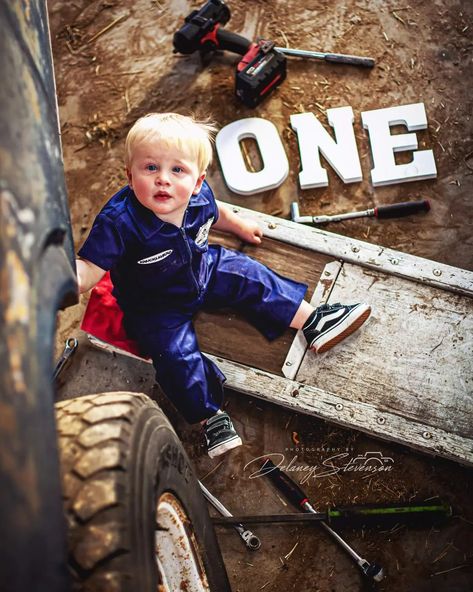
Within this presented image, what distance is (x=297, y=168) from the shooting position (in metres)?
3.41

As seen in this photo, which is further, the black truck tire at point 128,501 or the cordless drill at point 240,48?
the cordless drill at point 240,48

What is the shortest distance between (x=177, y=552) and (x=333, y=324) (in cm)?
121

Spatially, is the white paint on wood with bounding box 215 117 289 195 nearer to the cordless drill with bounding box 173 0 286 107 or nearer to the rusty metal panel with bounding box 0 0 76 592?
the cordless drill with bounding box 173 0 286 107

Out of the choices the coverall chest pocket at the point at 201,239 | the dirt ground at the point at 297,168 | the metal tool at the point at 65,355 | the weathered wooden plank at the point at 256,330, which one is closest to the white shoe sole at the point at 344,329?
the weathered wooden plank at the point at 256,330

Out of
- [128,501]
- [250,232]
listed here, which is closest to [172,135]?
[250,232]

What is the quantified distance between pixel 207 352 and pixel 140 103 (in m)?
1.70

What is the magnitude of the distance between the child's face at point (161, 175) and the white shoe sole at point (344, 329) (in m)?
0.92

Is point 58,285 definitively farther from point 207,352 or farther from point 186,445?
point 186,445

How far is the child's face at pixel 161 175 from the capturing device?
2217mm

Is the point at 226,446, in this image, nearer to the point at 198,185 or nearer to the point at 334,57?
the point at 198,185

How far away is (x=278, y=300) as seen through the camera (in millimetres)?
2785

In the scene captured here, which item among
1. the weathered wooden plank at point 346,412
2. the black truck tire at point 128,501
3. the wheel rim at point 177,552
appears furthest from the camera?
the weathered wooden plank at point 346,412

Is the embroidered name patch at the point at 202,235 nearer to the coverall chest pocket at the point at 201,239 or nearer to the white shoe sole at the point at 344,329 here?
the coverall chest pocket at the point at 201,239

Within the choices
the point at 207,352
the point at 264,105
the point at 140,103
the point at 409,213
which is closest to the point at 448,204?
the point at 409,213
